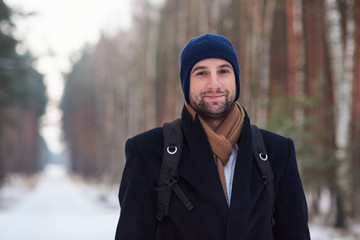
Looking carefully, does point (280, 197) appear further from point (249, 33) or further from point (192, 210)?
point (249, 33)

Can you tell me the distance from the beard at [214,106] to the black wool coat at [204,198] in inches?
2.5

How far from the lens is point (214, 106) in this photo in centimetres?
234

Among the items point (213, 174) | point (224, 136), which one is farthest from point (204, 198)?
point (224, 136)

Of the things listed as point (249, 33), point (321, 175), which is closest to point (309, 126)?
point (321, 175)

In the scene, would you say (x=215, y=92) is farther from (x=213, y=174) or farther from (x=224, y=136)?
(x=213, y=174)

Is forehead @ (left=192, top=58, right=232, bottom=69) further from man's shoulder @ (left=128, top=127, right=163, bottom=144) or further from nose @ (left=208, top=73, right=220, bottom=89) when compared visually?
man's shoulder @ (left=128, top=127, right=163, bottom=144)

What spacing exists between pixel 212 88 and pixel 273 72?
49.9 feet

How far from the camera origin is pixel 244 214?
2199 mm

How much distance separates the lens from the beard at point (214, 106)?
234 centimetres

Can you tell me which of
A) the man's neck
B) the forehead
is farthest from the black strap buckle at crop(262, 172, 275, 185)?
the forehead

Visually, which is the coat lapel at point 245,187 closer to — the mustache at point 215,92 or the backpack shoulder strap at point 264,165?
the backpack shoulder strap at point 264,165

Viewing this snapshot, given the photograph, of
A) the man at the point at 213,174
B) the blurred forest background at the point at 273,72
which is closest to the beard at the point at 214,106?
the man at the point at 213,174

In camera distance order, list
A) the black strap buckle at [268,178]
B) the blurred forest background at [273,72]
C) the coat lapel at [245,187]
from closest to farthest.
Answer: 1. the coat lapel at [245,187]
2. the black strap buckle at [268,178]
3. the blurred forest background at [273,72]

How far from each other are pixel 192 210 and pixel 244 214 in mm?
245
